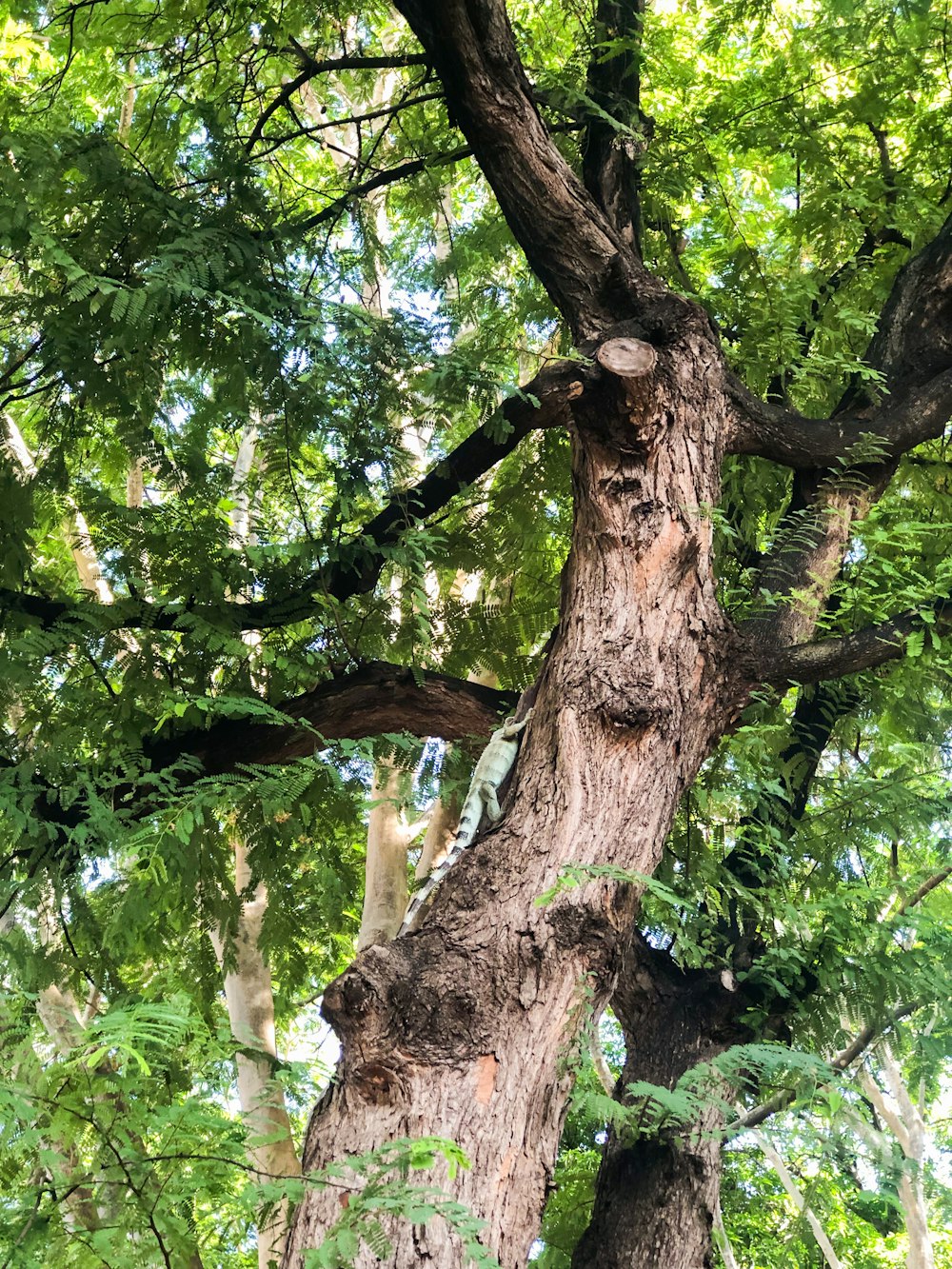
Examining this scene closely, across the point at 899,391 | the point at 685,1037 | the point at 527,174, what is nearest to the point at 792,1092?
the point at 685,1037

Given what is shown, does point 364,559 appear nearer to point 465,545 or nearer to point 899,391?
point 465,545

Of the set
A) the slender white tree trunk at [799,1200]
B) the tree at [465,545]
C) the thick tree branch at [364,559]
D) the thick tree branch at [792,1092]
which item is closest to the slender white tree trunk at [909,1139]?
the slender white tree trunk at [799,1200]

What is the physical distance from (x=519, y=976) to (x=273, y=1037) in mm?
4764

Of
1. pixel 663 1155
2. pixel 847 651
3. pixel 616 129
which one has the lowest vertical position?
pixel 663 1155

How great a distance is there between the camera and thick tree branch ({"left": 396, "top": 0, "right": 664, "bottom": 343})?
397 cm

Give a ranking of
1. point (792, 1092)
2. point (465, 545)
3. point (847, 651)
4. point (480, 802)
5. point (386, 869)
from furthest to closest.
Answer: point (386, 869)
point (465, 545)
point (792, 1092)
point (847, 651)
point (480, 802)

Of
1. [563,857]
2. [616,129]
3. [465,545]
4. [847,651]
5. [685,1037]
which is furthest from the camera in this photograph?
[465,545]

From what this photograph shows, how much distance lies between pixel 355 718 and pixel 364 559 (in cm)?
66

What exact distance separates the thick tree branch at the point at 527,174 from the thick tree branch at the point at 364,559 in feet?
1.28

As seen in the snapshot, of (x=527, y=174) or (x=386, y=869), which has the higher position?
(x=527, y=174)

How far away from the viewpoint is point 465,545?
520 centimetres

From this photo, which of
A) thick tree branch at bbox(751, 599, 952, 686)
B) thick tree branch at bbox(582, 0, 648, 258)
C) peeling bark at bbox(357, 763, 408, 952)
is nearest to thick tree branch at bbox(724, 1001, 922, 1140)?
thick tree branch at bbox(751, 599, 952, 686)

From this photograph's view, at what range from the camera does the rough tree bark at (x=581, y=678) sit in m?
2.55

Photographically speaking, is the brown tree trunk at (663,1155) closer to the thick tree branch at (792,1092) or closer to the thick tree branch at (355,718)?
the thick tree branch at (792,1092)
